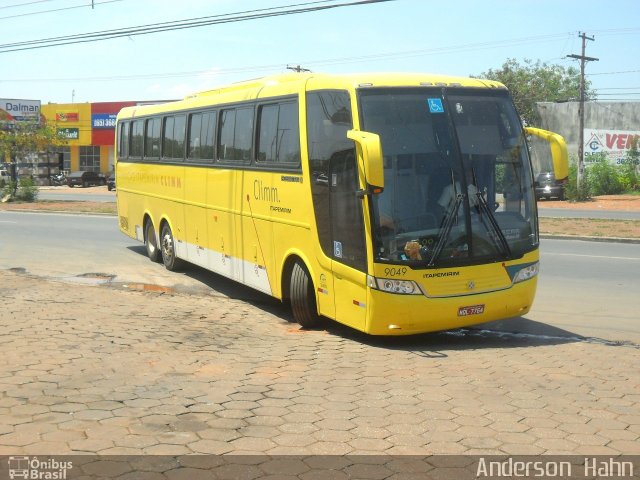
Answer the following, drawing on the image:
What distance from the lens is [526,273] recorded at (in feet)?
29.7

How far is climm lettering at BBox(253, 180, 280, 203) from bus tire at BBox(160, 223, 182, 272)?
4.43 metres

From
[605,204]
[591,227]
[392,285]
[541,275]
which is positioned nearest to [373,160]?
[392,285]

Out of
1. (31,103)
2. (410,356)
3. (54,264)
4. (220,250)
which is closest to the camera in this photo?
→ (410,356)

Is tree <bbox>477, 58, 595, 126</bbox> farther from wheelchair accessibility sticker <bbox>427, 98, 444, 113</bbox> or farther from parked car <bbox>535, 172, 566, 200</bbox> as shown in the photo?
wheelchair accessibility sticker <bbox>427, 98, 444, 113</bbox>

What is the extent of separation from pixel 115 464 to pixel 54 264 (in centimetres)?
1189

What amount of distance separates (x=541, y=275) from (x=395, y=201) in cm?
677

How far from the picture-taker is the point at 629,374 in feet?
23.6

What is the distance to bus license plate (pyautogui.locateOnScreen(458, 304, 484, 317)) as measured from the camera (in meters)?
8.55

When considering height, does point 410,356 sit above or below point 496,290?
below

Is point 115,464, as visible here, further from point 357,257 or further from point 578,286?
point 578,286

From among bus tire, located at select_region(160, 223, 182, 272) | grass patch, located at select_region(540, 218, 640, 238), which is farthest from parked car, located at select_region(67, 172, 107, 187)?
bus tire, located at select_region(160, 223, 182, 272)

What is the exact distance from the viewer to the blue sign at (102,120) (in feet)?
221

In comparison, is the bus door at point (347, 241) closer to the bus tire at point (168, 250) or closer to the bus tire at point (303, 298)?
the bus tire at point (303, 298)

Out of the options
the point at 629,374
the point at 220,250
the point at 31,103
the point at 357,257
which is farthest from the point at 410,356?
the point at 31,103
